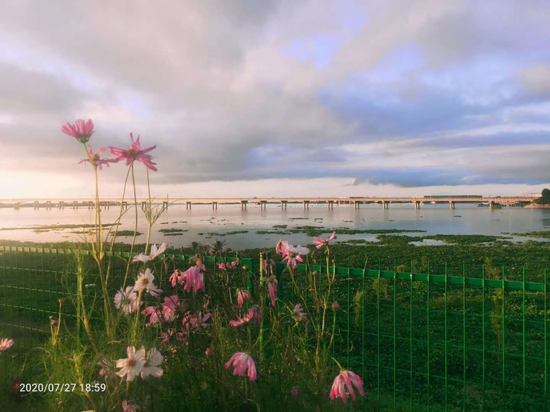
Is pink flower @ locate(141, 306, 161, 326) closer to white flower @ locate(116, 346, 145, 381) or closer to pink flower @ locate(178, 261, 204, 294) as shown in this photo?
pink flower @ locate(178, 261, 204, 294)

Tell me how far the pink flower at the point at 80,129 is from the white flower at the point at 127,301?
0.94 m

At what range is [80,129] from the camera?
1883 millimetres

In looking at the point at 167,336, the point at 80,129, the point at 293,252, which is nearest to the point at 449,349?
the point at 293,252

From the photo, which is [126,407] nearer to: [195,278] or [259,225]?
[195,278]

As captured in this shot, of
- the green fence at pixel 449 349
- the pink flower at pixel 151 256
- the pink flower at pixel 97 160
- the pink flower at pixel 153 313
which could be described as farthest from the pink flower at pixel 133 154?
the green fence at pixel 449 349

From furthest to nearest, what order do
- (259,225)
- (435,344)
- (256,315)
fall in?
(259,225)
(435,344)
(256,315)

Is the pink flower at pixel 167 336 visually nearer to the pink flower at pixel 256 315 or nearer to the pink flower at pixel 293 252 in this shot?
the pink flower at pixel 256 315

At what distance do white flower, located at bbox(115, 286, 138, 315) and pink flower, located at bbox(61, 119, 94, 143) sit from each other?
0.94m

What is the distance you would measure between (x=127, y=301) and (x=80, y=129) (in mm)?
1071

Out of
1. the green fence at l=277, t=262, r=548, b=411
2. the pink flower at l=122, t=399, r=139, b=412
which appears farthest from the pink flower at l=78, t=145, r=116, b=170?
the green fence at l=277, t=262, r=548, b=411

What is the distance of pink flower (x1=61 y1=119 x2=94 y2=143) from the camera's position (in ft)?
6.15

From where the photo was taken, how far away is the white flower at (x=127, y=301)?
2170mm

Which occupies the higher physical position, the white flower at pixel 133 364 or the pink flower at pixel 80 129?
the pink flower at pixel 80 129

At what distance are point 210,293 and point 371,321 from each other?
731 centimetres
